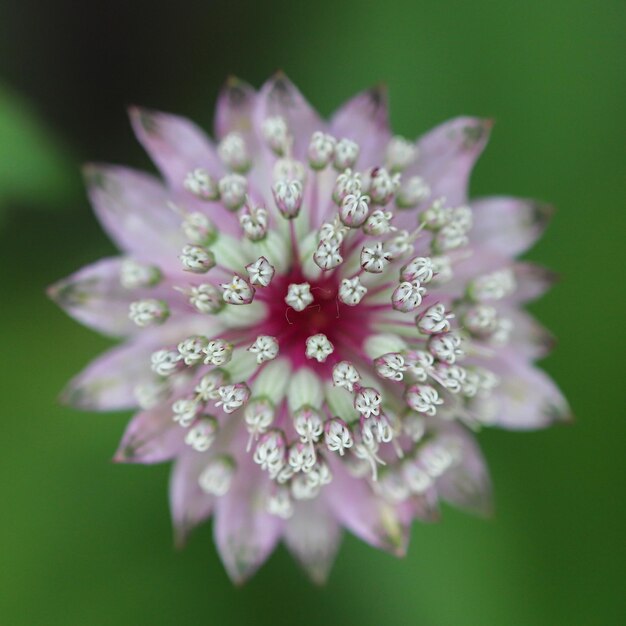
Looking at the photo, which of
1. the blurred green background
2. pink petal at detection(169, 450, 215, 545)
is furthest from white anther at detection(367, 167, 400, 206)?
the blurred green background

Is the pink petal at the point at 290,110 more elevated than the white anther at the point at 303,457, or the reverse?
the pink petal at the point at 290,110

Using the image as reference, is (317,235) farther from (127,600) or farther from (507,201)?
(127,600)

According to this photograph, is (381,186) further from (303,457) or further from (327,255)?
(303,457)

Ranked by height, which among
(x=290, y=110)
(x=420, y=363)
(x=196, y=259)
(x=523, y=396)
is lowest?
(x=523, y=396)

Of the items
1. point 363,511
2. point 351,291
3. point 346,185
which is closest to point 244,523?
point 363,511

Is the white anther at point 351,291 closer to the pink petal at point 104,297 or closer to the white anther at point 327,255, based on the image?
the white anther at point 327,255

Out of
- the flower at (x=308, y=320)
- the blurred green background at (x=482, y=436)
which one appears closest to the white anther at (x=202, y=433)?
the flower at (x=308, y=320)
